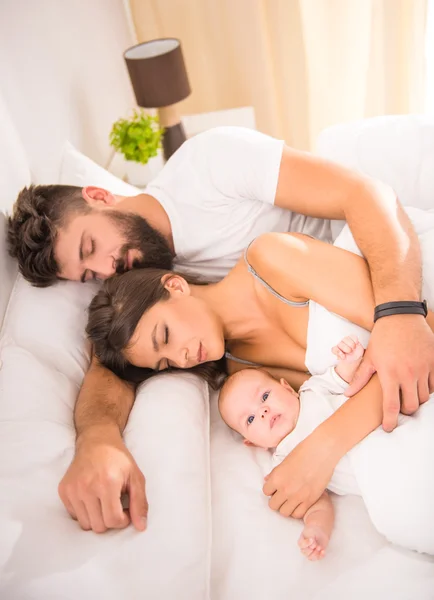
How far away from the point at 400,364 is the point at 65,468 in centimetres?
75

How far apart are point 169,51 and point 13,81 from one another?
79 centimetres

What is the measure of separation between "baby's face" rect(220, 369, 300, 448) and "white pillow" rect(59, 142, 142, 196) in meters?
0.95

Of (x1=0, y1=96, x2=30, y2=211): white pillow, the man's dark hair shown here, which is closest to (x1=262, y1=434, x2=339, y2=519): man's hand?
the man's dark hair

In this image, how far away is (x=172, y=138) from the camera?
2.86 meters

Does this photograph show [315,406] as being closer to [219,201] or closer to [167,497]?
[167,497]

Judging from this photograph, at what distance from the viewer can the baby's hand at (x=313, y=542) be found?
104 cm

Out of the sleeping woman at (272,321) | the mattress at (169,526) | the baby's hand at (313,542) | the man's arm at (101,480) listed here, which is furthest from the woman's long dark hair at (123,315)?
the baby's hand at (313,542)

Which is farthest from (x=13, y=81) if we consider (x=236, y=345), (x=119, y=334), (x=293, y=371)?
(x=293, y=371)

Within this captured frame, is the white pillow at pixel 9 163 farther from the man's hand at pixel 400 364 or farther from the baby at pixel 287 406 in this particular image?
the man's hand at pixel 400 364

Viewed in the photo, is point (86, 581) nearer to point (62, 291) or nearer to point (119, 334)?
point (119, 334)

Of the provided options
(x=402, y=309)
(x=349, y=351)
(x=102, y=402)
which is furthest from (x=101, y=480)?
(x=402, y=309)

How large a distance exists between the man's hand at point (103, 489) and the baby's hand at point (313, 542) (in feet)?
1.01

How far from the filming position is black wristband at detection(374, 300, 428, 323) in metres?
1.25

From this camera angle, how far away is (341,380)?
51.0 inches
